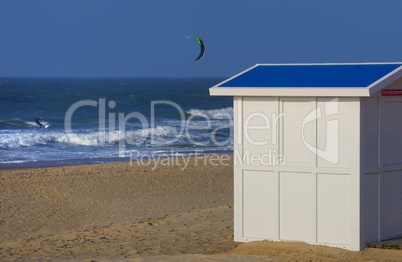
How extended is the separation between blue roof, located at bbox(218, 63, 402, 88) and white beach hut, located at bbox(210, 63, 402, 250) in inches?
0.6

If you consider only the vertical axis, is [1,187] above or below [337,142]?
below

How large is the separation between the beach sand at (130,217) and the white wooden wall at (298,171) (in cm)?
24

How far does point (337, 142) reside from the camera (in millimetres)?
10531

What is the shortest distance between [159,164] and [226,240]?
10.8 meters

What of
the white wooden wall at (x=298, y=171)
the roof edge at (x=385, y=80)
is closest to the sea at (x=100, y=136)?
the white wooden wall at (x=298, y=171)

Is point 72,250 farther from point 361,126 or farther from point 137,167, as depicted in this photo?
point 137,167

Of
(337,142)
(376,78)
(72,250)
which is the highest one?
(376,78)

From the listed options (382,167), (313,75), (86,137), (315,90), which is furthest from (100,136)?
(315,90)

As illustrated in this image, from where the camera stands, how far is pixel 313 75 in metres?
11.3

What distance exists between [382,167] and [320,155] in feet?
2.97

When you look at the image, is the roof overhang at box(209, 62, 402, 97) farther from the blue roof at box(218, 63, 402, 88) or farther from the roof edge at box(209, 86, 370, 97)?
the blue roof at box(218, 63, 402, 88)

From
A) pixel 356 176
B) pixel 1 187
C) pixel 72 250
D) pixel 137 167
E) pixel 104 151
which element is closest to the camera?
pixel 356 176

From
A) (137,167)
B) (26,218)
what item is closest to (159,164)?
(137,167)

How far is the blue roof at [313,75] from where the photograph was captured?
1065 cm
